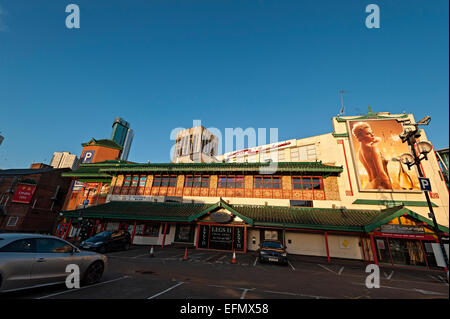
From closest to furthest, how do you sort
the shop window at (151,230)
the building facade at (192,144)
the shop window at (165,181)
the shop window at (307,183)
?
the shop window at (307,183), the shop window at (151,230), the shop window at (165,181), the building facade at (192,144)

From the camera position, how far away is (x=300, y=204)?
1822 cm

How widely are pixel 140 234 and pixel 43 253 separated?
16619 mm

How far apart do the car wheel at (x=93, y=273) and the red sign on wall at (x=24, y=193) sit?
107 ft

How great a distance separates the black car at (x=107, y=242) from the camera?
13.6 meters

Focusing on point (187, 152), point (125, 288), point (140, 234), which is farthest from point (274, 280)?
point (187, 152)

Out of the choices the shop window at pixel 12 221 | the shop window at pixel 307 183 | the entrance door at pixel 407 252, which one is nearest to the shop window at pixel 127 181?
the shop window at pixel 12 221

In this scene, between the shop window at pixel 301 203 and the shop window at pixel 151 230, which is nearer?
the shop window at pixel 301 203

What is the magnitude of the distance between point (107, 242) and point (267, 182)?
15324 millimetres

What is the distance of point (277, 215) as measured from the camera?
1675cm

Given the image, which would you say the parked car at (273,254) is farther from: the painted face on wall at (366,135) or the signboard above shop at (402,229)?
the painted face on wall at (366,135)

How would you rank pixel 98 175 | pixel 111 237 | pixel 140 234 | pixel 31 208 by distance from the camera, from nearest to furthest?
pixel 111 237 → pixel 140 234 → pixel 98 175 → pixel 31 208

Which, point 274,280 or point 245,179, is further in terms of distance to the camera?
point 245,179

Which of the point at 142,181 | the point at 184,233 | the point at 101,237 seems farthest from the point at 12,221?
the point at 184,233

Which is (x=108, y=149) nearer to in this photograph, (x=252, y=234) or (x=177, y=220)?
(x=177, y=220)
